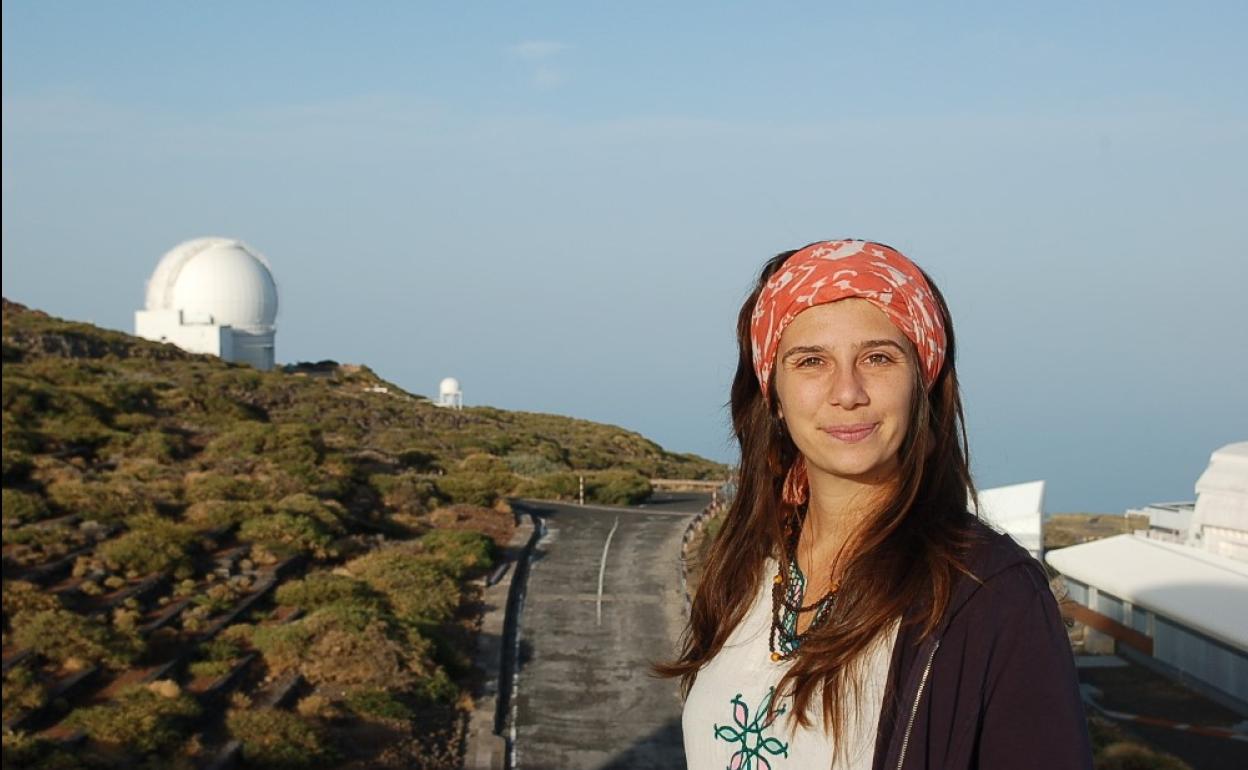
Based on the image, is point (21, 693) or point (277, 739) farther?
point (21, 693)

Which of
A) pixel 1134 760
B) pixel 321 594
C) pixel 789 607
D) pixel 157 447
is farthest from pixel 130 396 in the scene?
pixel 789 607

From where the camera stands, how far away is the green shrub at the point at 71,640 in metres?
10.6

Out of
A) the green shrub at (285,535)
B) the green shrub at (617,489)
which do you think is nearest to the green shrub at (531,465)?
the green shrub at (617,489)

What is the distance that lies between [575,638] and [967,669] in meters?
12.1

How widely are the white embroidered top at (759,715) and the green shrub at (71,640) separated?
9937 millimetres

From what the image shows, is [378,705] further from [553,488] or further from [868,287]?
[553,488]

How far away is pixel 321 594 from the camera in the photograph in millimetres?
13805

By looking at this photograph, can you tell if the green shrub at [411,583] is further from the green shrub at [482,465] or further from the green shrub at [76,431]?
the green shrub at [482,465]

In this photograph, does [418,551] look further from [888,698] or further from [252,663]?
[888,698]

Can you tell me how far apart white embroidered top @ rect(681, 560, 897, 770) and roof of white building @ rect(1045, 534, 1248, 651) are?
763 centimetres

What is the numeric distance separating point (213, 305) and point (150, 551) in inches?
1342

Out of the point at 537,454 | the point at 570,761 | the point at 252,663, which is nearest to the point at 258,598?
the point at 252,663

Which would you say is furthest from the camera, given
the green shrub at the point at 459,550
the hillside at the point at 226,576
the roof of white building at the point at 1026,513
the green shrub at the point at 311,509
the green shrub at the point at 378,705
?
the green shrub at the point at 311,509

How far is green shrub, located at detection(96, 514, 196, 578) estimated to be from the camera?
13.9 m
